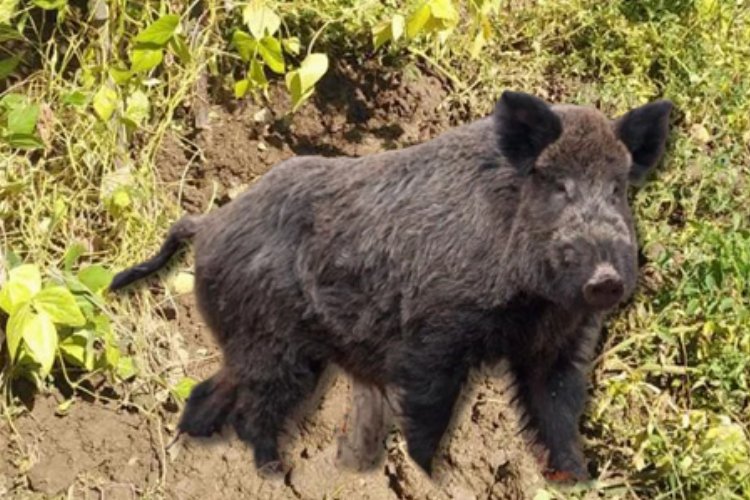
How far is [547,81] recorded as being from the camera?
17.6 feet

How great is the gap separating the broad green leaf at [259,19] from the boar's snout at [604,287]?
1536 millimetres

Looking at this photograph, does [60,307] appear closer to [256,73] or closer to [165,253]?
[165,253]

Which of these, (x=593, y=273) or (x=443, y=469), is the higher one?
(x=593, y=273)

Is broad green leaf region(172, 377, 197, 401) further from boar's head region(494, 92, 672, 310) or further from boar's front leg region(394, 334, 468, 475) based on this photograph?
boar's head region(494, 92, 672, 310)

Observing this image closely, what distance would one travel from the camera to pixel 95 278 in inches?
165

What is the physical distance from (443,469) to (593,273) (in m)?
1.08

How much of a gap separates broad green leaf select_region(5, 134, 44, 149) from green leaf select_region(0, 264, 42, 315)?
577 mm

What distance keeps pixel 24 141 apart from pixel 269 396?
127 centimetres

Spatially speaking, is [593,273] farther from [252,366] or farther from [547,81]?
[547,81]

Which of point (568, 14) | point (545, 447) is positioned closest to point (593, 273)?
point (545, 447)

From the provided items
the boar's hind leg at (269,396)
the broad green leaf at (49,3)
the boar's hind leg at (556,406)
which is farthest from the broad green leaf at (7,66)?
the boar's hind leg at (556,406)


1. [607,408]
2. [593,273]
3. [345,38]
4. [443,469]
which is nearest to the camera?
[593,273]

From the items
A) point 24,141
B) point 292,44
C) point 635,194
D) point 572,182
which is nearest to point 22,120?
point 24,141

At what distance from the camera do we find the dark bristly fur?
353 centimetres
